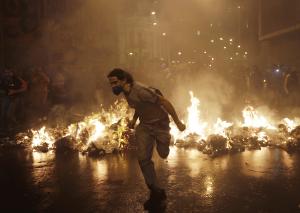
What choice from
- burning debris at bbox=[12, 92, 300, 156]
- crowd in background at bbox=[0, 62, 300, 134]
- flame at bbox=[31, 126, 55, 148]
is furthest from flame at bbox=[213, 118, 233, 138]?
crowd in background at bbox=[0, 62, 300, 134]

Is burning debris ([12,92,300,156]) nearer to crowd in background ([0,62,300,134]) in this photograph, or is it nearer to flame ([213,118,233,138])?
flame ([213,118,233,138])

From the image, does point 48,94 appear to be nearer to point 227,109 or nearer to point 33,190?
point 227,109

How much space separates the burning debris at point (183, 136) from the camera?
957 cm

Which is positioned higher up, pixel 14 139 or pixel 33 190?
pixel 14 139

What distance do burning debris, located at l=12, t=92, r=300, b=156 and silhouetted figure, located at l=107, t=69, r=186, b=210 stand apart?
3.59 m

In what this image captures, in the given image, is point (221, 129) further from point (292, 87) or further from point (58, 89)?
point (58, 89)

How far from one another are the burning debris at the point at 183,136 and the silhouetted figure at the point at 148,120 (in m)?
3.59

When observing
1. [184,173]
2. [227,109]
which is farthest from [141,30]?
[184,173]

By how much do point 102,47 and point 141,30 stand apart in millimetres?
25072

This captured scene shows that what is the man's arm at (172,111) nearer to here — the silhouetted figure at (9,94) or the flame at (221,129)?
the flame at (221,129)

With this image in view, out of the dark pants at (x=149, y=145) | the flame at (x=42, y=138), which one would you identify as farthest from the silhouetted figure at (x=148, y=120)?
the flame at (x=42, y=138)

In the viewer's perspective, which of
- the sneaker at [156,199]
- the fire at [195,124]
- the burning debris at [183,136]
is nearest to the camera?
the sneaker at [156,199]

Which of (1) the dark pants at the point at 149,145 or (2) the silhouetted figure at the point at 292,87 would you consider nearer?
(1) the dark pants at the point at 149,145

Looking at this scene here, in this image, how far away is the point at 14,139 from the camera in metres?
12.0
